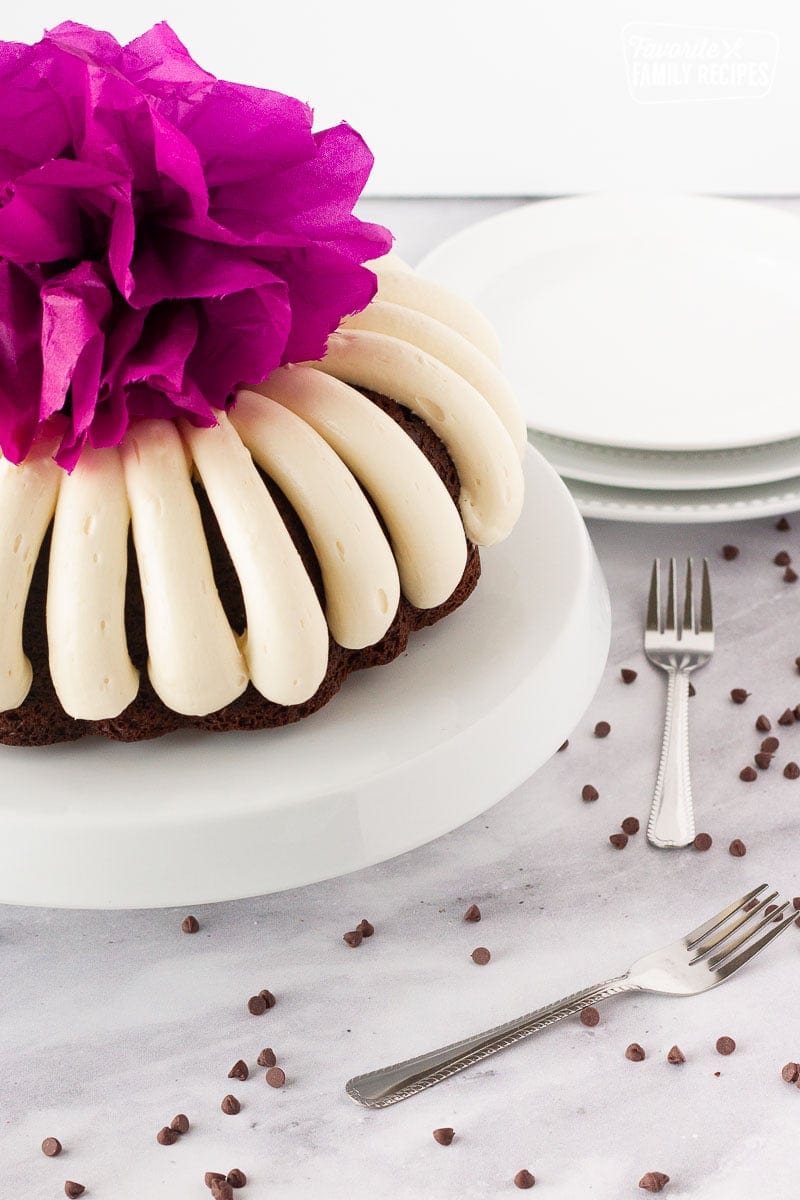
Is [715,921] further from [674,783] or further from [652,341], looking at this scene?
[652,341]

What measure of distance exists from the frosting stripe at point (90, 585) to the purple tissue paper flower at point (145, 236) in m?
0.02

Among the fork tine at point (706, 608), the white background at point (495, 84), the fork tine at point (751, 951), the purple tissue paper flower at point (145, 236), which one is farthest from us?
the white background at point (495, 84)

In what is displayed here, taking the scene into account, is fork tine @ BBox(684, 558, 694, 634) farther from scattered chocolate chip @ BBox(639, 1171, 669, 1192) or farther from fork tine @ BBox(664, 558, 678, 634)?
scattered chocolate chip @ BBox(639, 1171, 669, 1192)

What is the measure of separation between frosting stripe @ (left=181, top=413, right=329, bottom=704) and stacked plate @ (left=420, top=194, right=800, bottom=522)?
40 centimetres

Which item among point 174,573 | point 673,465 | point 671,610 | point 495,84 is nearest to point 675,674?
point 671,610

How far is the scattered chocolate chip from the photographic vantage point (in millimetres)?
646

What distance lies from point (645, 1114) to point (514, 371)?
0.63 m

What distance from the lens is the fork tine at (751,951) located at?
75cm

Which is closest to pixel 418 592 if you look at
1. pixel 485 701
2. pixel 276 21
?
pixel 485 701

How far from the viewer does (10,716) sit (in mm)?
675

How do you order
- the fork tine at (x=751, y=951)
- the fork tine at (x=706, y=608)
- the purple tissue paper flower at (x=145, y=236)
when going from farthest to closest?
1. the fork tine at (x=706, y=608)
2. the fork tine at (x=751, y=951)
3. the purple tissue paper flower at (x=145, y=236)

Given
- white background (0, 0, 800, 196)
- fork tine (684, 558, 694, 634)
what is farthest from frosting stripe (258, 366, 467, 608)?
white background (0, 0, 800, 196)

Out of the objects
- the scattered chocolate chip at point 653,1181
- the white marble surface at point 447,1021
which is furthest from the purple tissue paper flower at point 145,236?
the scattered chocolate chip at point 653,1181

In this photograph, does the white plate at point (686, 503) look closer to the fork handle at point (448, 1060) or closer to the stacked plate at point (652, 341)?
the stacked plate at point (652, 341)
